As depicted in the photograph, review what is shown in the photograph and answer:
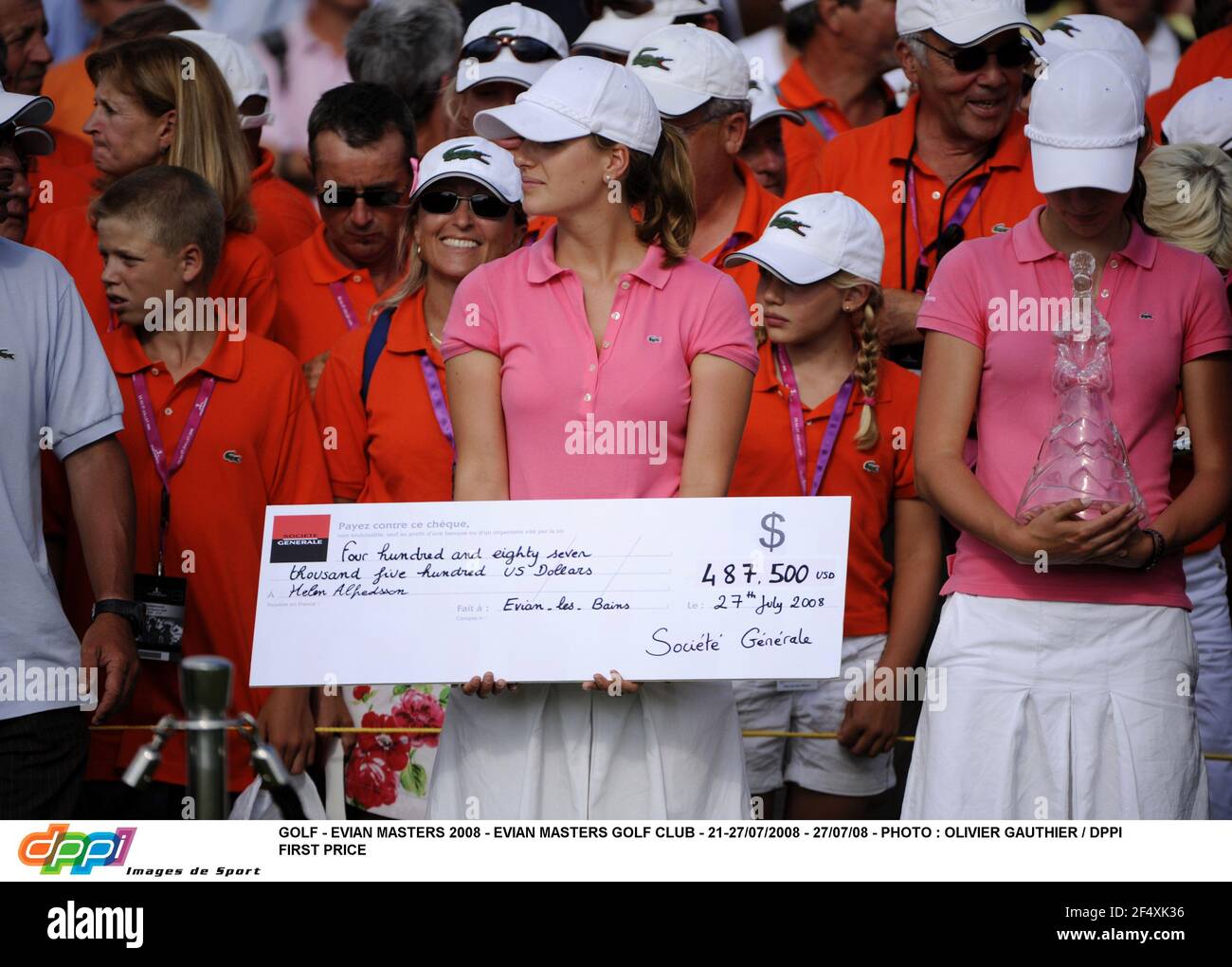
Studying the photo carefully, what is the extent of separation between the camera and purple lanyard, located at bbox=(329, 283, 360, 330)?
5332mm

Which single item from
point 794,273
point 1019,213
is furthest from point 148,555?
point 1019,213

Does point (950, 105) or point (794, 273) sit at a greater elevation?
point (950, 105)

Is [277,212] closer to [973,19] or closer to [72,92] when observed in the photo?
[72,92]

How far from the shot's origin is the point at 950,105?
203 inches

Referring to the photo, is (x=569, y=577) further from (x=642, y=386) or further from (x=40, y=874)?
(x=40, y=874)

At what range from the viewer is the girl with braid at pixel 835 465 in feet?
15.2

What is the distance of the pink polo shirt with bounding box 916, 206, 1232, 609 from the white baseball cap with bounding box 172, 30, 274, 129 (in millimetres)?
2545

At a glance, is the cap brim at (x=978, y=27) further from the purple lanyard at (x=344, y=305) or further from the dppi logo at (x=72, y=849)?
the dppi logo at (x=72, y=849)

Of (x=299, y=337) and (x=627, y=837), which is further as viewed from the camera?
(x=299, y=337)

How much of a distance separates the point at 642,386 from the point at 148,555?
4.80 feet

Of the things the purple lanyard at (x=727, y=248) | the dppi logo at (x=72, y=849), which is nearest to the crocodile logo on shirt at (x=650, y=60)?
the purple lanyard at (x=727, y=248)

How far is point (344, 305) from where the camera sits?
535cm

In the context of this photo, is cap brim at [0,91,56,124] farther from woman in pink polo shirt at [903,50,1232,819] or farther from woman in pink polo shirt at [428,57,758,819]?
woman in pink polo shirt at [903,50,1232,819]

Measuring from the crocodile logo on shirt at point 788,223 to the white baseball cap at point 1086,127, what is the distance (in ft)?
2.78
